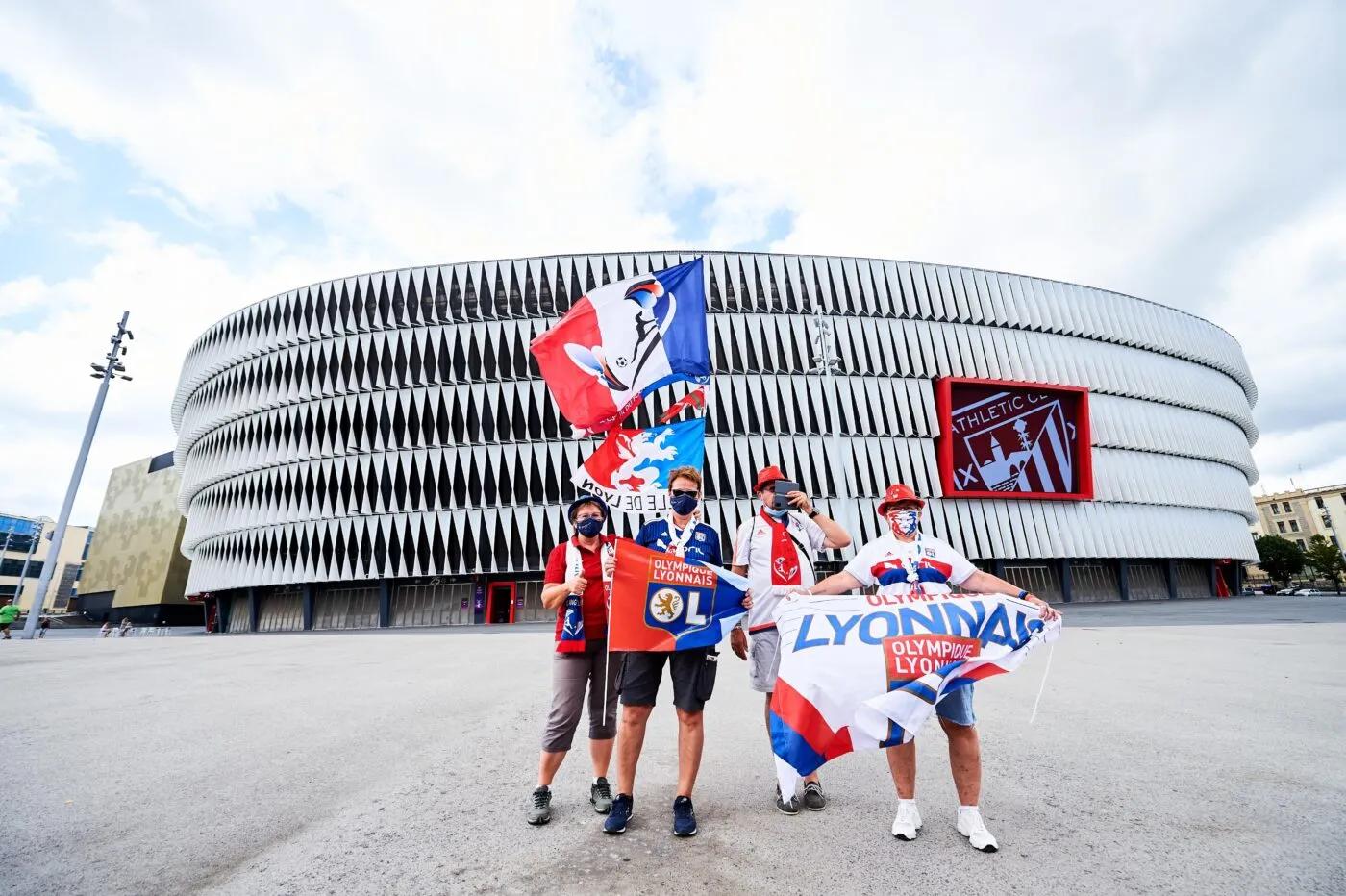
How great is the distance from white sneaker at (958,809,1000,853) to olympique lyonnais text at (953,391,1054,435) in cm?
3997

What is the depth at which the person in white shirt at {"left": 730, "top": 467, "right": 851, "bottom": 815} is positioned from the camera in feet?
15.0

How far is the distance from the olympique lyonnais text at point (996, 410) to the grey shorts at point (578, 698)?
40.1 meters

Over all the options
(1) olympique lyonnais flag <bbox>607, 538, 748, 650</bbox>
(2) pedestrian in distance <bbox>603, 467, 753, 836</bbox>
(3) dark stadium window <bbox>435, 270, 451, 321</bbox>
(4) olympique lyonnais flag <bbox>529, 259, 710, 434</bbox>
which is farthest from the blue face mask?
(3) dark stadium window <bbox>435, 270, 451, 321</bbox>

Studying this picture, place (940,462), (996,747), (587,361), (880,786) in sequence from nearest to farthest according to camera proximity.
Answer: (880,786), (996,747), (587,361), (940,462)

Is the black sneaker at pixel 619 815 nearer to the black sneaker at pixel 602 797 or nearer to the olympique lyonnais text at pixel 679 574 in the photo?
the black sneaker at pixel 602 797

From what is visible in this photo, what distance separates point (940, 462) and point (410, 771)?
39819 mm

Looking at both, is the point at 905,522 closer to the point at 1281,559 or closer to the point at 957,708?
the point at 957,708

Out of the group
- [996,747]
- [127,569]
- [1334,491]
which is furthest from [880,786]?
[1334,491]

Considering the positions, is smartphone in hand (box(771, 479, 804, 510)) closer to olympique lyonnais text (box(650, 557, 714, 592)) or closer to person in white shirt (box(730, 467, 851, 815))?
person in white shirt (box(730, 467, 851, 815))

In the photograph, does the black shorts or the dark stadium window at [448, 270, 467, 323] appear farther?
the dark stadium window at [448, 270, 467, 323]

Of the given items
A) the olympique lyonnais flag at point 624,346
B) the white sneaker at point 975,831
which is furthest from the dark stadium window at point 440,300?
the white sneaker at point 975,831

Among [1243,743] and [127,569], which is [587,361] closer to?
[1243,743]

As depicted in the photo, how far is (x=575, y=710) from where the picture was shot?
4.32 m

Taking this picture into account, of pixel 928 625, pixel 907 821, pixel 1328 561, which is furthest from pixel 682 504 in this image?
pixel 1328 561
